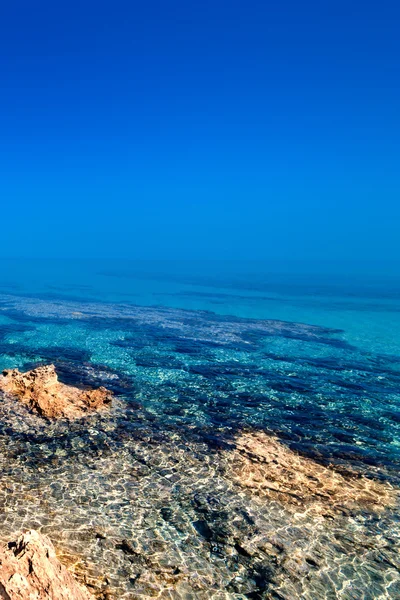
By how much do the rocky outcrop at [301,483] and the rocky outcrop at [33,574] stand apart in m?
5.92

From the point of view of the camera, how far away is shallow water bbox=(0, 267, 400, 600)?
848cm

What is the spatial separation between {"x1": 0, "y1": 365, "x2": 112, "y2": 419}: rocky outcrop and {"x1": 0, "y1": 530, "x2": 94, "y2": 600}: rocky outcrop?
29.0 feet

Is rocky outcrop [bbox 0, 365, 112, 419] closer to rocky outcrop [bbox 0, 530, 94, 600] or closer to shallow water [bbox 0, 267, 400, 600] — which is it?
shallow water [bbox 0, 267, 400, 600]

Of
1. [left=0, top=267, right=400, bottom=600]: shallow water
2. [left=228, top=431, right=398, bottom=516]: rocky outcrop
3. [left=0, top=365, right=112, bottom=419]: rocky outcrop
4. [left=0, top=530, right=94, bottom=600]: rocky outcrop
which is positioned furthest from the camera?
[left=0, top=365, right=112, bottom=419]: rocky outcrop

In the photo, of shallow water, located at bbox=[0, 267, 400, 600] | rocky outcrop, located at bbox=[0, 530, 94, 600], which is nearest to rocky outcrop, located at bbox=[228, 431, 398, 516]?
shallow water, located at bbox=[0, 267, 400, 600]

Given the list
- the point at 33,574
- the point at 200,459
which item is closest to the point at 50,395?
the point at 200,459

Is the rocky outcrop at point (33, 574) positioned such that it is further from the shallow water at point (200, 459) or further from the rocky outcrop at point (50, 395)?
the rocky outcrop at point (50, 395)

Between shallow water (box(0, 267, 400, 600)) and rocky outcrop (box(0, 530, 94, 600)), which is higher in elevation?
rocky outcrop (box(0, 530, 94, 600))

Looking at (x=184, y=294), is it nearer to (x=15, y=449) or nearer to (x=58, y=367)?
(x=58, y=367)

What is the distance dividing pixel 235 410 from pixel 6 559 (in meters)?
11.5

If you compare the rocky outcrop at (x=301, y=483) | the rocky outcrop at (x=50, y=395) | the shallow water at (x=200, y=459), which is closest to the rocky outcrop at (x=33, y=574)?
the shallow water at (x=200, y=459)

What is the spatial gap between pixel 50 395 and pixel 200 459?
264 inches

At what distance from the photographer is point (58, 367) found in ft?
72.0

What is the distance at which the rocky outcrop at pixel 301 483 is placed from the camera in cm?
1089
